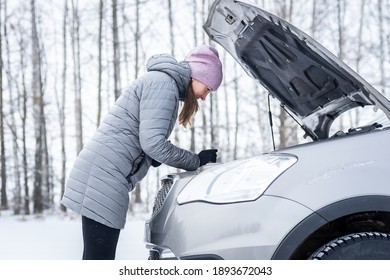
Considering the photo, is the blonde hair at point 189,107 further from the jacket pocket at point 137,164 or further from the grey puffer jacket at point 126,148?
the jacket pocket at point 137,164

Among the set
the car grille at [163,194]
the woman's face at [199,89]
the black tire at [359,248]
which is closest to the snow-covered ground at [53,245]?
the car grille at [163,194]

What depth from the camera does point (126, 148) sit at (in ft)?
8.68

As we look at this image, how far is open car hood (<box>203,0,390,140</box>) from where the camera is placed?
2.45m

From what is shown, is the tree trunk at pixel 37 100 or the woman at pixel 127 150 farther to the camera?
the tree trunk at pixel 37 100

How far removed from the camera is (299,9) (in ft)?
52.9

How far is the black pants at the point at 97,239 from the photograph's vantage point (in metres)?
2.66

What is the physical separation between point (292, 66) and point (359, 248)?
136 centimetres

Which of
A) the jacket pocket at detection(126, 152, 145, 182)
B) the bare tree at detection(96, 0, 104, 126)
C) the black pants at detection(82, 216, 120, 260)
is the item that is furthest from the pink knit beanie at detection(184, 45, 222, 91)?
the bare tree at detection(96, 0, 104, 126)

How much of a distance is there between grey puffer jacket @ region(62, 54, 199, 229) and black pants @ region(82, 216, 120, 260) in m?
0.05

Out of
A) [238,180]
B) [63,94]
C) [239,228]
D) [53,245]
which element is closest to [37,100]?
[63,94]

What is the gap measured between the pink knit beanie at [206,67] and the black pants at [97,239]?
3.19 feet

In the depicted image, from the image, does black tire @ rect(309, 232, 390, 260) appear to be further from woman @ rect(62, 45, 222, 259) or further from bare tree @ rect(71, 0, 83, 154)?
bare tree @ rect(71, 0, 83, 154)

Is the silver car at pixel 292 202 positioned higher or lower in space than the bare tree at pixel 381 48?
lower

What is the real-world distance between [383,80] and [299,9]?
12.4 feet
